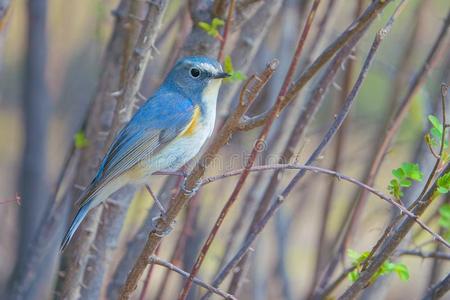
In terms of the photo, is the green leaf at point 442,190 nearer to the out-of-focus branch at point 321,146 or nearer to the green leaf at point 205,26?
the out-of-focus branch at point 321,146

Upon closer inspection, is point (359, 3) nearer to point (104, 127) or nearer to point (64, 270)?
point (104, 127)

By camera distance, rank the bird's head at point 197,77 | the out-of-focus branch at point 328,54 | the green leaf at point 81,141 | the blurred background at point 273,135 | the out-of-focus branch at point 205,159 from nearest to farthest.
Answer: the out-of-focus branch at point 205,159 < the out-of-focus branch at point 328,54 < the bird's head at point 197,77 < the green leaf at point 81,141 < the blurred background at point 273,135

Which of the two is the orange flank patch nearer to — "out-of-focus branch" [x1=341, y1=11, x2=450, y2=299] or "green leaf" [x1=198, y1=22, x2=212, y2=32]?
"green leaf" [x1=198, y1=22, x2=212, y2=32]

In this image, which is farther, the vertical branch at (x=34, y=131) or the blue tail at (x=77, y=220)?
the vertical branch at (x=34, y=131)

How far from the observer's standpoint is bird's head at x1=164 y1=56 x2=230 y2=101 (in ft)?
11.0

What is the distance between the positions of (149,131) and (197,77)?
1.15 ft

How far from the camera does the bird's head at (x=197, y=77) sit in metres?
3.34

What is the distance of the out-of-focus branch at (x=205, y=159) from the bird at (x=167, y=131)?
93 cm

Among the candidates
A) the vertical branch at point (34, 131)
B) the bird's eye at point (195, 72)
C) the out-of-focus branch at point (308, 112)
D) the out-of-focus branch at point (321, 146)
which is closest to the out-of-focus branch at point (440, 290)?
the out-of-focus branch at point (321, 146)

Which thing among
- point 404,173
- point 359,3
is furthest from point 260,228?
point 359,3

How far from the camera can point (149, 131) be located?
357 centimetres

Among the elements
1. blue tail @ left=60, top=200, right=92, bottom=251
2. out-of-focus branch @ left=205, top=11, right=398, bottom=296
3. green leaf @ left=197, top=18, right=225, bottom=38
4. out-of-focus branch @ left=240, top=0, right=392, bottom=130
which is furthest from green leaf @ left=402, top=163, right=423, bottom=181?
blue tail @ left=60, top=200, right=92, bottom=251

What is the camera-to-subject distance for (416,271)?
7.34 metres

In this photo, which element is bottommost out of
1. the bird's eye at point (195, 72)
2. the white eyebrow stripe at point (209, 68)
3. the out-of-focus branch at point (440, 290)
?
the out-of-focus branch at point (440, 290)
